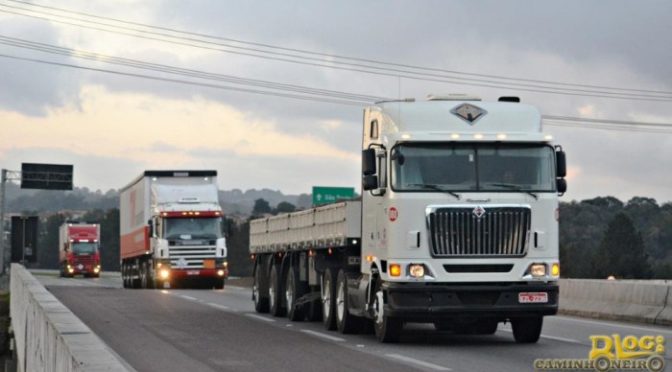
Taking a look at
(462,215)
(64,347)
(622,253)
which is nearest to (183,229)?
(462,215)

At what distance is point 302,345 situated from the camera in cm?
1933

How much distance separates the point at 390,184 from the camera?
62.5 feet

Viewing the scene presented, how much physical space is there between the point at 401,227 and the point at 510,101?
9.91ft

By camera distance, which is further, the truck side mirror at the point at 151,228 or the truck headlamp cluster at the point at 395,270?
the truck side mirror at the point at 151,228

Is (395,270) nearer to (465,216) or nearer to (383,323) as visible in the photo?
(383,323)

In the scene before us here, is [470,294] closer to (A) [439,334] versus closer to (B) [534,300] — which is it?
(B) [534,300]

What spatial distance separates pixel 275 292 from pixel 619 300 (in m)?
7.03

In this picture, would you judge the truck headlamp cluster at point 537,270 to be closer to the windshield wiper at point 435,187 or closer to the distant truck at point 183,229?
the windshield wiper at point 435,187

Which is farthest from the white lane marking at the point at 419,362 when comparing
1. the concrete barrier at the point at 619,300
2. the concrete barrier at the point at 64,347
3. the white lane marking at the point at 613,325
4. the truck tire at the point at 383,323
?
the concrete barrier at the point at 619,300

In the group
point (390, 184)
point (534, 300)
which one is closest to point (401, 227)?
point (390, 184)

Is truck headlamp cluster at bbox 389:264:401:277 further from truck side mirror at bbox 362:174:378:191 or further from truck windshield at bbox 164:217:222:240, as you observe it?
truck windshield at bbox 164:217:222:240

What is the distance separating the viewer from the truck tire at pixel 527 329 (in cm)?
→ 1958

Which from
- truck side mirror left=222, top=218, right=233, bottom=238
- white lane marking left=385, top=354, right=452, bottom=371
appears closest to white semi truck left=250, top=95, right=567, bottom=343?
white lane marking left=385, top=354, right=452, bottom=371

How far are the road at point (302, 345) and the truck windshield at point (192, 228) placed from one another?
22.5 m
